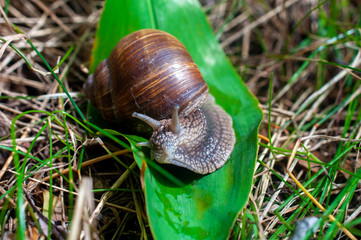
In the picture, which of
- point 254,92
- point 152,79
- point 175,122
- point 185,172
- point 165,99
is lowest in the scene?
point 254,92

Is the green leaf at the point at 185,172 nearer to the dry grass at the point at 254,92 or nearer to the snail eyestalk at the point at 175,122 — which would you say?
the dry grass at the point at 254,92

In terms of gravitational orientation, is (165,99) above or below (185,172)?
above

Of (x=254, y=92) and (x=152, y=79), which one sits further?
(x=254, y=92)

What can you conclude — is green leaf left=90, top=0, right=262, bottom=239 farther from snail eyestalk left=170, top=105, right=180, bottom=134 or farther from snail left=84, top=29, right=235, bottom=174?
snail eyestalk left=170, top=105, right=180, bottom=134

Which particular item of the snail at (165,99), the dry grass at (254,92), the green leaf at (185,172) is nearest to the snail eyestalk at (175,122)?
the snail at (165,99)

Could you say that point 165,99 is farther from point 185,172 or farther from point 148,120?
point 185,172

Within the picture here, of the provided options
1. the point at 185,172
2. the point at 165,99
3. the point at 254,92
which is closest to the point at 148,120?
the point at 165,99

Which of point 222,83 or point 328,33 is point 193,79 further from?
point 328,33
